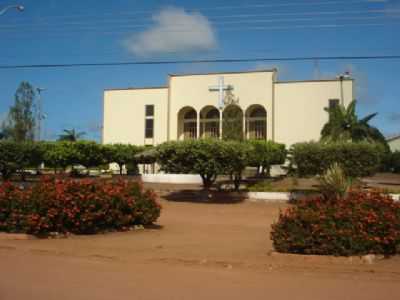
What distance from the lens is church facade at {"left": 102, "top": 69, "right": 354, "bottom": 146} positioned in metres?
50.6

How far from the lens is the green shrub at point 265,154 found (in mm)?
32688

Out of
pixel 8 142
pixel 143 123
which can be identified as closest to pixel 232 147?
pixel 8 142

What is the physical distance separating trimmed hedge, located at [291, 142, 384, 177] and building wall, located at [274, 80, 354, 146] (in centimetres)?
2560

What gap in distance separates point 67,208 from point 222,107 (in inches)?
1630

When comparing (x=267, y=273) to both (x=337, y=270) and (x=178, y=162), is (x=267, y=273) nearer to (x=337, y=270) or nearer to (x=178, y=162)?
(x=337, y=270)

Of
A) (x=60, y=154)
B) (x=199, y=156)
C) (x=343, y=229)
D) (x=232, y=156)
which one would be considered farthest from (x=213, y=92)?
(x=343, y=229)

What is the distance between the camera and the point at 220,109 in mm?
53094

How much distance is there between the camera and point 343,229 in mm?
9242

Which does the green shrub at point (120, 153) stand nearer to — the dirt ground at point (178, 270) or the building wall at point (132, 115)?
the building wall at point (132, 115)

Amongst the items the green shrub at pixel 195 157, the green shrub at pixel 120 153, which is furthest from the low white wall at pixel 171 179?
the green shrub at pixel 195 157

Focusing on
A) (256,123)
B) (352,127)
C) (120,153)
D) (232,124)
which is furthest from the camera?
A: (256,123)

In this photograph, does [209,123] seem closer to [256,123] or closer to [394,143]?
[256,123]

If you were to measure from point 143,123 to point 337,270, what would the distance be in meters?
50.8

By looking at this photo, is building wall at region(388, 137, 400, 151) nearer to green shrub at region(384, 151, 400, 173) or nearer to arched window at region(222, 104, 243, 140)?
green shrub at region(384, 151, 400, 173)
